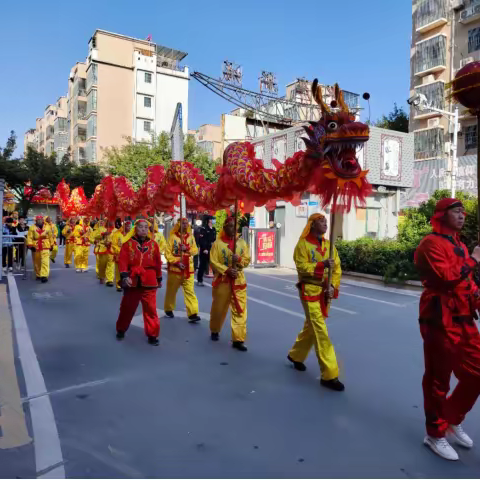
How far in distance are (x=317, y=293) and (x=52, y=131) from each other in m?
64.0

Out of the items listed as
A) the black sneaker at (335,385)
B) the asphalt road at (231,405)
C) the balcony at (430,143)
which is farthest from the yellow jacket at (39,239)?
the balcony at (430,143)

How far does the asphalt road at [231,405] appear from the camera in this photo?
9.23 ft

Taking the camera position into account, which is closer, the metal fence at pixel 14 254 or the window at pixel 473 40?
the metal fence at pixel 14 254

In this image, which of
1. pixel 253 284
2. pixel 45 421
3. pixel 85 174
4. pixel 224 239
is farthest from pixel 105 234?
pixel 85 174

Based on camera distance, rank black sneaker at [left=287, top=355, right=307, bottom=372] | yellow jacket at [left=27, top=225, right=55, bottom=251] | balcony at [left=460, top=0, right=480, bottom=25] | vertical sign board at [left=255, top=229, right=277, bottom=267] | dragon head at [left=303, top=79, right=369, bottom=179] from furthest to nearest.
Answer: balcony at [left=460, top=0, right=480, bottom=25], vertical sign board at [left=255, top=229, right=277, bottom=267], yellow jacket at [left=27, top=225, right=55, bottom=251], black sneaker at [left=287, top=355, right=307, bottom=372], dragon head at [left=303, top=79, right=369, bottom=179]

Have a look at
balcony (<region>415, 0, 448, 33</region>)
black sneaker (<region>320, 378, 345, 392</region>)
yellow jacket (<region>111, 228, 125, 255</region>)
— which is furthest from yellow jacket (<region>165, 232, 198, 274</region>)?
balcony (<region>415, 0, 448, 33</region>)

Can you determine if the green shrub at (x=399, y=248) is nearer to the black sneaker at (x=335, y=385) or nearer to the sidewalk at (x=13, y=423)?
the black sneaker at (x=335, y=385)

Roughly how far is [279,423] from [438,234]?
1.81 metres

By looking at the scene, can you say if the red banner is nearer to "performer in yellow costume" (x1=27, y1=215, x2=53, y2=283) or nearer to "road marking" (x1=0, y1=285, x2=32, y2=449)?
"performer in yellow costume" (x1=27, y1=215, x2=53, y2=283)

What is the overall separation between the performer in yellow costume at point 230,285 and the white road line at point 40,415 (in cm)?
216

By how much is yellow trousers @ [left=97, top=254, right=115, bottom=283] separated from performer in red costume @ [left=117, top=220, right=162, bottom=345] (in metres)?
4.79

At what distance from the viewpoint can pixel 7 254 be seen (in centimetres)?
1247

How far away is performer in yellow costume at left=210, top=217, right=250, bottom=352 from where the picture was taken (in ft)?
17.6

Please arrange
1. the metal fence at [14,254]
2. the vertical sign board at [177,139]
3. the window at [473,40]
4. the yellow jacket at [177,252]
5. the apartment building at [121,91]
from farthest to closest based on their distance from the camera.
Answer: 1. the apartment building at [121,91]
2. the window at [473,40]
3. the metal fence at [14,254]
4. the vertical sign board at [177,139]
5. the yellow jacket at [177,252]
